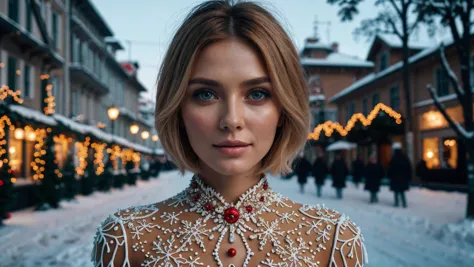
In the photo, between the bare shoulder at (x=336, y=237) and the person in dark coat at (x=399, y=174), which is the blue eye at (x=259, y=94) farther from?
the person in dark coat at (x=399, y=174)

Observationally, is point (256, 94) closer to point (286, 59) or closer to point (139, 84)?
point (286, 59)

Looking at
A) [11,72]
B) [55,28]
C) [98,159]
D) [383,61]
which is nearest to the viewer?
[383,61]

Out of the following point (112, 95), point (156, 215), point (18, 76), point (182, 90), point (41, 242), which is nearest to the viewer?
point (182, 90)

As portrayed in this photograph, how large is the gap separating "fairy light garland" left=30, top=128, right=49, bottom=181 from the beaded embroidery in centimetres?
1265

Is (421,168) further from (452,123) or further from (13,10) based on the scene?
(13,10)

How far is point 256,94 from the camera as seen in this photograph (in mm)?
1388

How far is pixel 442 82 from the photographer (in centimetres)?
1057

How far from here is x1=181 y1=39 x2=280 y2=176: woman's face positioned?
4.39 feet

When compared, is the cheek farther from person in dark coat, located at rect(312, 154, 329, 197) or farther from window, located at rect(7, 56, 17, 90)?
person in dark coat, located at rect(312, 154, 329, 197)

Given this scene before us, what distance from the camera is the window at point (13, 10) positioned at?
44.3 feet

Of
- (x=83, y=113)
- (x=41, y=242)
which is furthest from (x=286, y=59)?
(x=83, y=113)

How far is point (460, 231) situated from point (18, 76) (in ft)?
45.4

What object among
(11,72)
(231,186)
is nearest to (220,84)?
(231,186)

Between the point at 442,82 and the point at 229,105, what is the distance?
10509 mm
